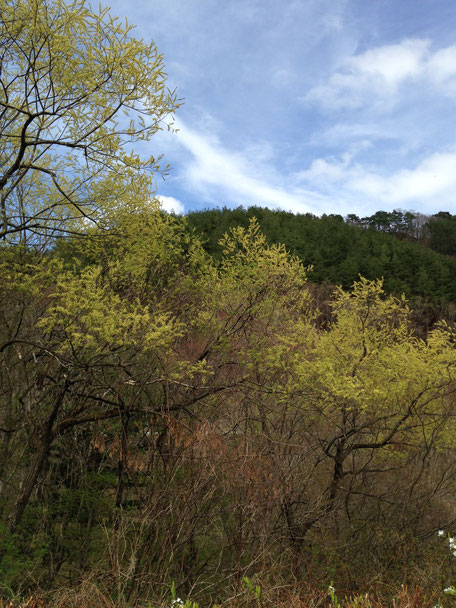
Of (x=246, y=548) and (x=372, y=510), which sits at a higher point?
(x=246, y=548)

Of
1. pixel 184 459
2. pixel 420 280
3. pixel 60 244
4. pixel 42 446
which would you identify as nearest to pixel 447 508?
pixel 184 459

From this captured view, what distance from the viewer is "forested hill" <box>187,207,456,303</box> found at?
43156 millimetres

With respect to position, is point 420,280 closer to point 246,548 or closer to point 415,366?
point 415,366

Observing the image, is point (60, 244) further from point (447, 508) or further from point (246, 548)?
point (447, 508)

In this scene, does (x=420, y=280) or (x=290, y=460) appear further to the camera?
(x=420, y=280)

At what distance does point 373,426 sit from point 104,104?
8.77m

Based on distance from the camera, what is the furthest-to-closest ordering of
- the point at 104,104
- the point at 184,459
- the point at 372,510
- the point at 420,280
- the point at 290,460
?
the point at 420,280, the point at 372,510, the point at 290,460, the point at 184,459, the point at 104,104

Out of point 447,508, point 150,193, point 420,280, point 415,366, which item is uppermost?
point 420,280

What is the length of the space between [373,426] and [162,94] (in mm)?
8446

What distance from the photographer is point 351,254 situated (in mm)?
47594

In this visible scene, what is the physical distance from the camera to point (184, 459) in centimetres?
575

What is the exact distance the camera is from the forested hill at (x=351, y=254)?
43.2 metres

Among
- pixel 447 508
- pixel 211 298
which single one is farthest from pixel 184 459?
pixel 447 508

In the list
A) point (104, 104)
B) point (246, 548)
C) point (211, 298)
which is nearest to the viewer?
point (104, 104)
